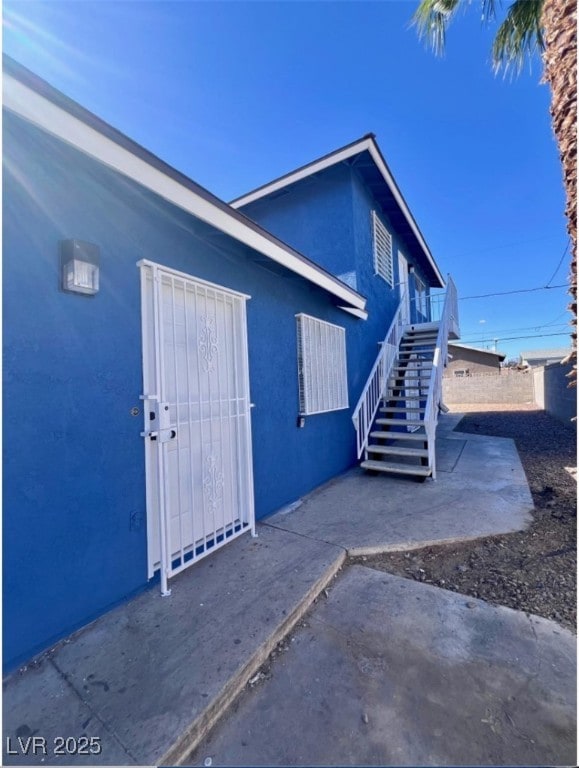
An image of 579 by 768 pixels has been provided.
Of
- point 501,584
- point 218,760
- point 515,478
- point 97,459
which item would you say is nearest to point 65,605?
point 97,459

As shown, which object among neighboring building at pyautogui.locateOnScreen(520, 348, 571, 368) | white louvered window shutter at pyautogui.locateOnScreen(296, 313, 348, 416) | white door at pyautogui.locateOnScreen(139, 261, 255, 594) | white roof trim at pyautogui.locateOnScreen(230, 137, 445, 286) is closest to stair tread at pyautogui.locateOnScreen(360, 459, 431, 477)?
white louvered window shutter at pyautogui.locateOnScreen(296, 313, 348, 416)

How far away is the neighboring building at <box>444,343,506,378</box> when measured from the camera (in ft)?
74.3

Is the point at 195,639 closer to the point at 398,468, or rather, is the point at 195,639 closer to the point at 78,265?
the point at 78,265

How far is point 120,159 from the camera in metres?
1.96

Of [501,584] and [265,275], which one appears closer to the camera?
[501,584]

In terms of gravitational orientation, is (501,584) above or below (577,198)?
below

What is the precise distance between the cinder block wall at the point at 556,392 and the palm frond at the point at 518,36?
23.5 ft

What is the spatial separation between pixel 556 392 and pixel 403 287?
7.04 metres

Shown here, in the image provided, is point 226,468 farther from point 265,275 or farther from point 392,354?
point 392,354

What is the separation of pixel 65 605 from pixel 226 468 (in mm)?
1541

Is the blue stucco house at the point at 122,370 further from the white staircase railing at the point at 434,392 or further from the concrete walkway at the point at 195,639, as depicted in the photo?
the white staircase railing at the point at 434,392

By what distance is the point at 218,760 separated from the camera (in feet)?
4.45

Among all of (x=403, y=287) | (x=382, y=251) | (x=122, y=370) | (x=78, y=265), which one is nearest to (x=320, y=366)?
(x=122, y=370)

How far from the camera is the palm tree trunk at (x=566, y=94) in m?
2.02
